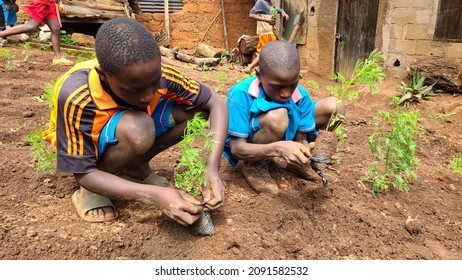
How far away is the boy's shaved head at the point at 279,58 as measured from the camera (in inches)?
89.1

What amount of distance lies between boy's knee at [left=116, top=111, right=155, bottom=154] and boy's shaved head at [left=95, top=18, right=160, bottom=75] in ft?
0.89

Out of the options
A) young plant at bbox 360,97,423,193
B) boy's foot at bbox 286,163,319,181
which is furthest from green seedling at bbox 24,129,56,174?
young plant at bbox 360,97,423,193

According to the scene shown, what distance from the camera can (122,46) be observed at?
66.1 inches

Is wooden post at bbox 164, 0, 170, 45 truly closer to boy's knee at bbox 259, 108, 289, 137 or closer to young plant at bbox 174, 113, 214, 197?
boy's knee at bbox 259, 108, 289, 137

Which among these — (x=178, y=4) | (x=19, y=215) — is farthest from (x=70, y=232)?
(x=178, y=4)

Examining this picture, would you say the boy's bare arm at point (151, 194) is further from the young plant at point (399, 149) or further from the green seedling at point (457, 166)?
the green seedling at point (457, 166)

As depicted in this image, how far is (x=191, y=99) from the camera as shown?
2291mm

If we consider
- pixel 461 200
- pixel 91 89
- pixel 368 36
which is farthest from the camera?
pixel 368 36

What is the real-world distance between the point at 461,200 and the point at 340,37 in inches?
236

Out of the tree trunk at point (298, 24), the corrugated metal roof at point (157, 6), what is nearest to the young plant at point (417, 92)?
the tree trunk at point (298, 24)

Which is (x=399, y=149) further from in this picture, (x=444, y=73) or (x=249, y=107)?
(x=444, y=73)

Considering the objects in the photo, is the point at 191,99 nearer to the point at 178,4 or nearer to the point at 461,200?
the point at 461,200

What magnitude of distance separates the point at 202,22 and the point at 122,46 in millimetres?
10475

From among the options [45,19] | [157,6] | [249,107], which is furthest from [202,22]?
[249,107]
